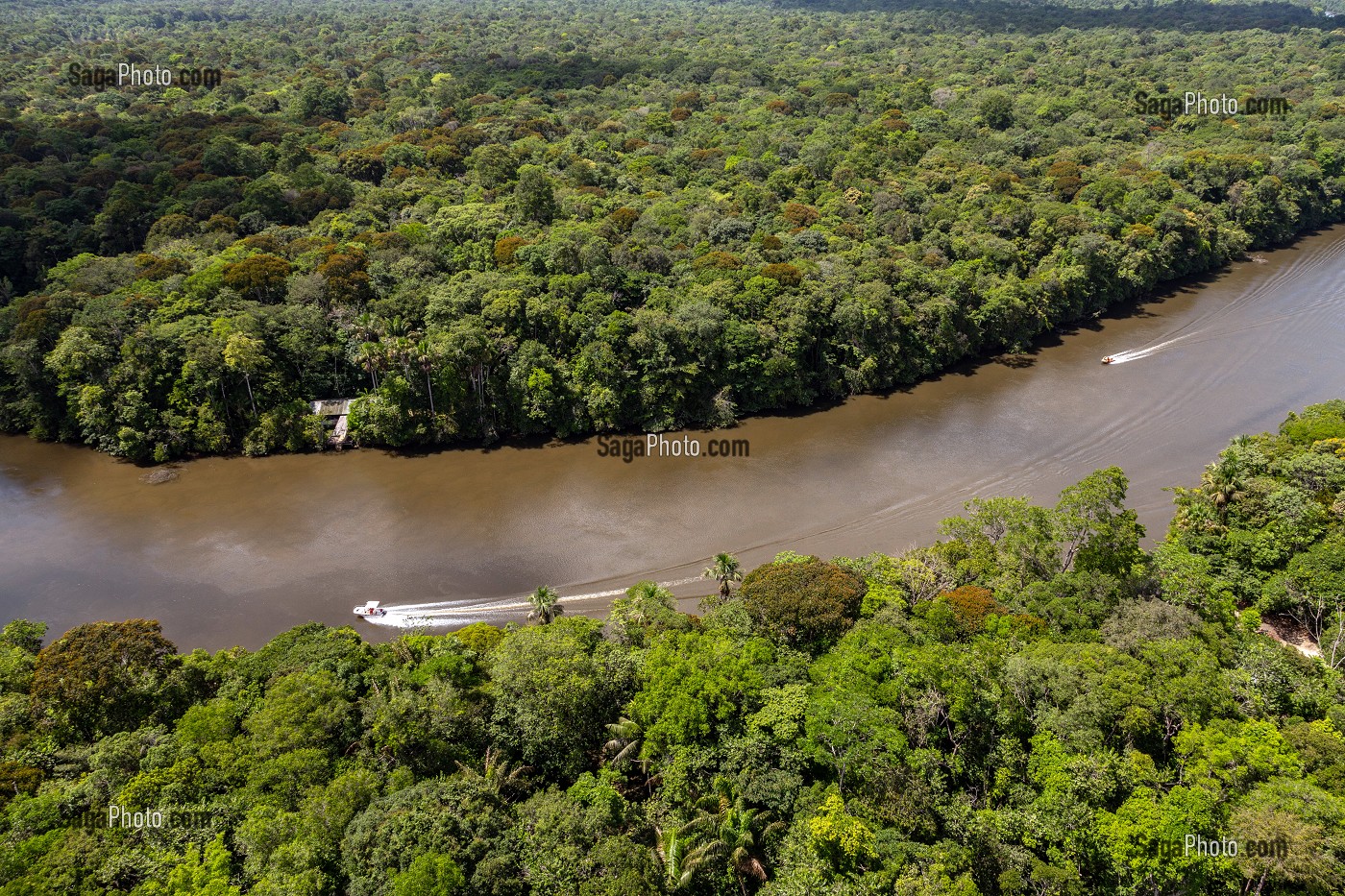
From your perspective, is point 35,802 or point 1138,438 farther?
point 1138,438

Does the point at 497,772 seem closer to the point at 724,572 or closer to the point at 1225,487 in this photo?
the point at 724,572

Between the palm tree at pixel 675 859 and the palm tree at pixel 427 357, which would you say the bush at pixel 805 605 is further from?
the palm tree at pixel 427 357

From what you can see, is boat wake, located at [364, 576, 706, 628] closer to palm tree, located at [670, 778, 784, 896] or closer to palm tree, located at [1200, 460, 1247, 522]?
palm tree, located at [670, 778, 784, 896]

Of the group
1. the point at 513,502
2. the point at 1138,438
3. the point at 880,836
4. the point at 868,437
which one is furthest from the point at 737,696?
the point at 1138,438

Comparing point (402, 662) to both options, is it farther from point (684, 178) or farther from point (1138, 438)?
point (684, 178)

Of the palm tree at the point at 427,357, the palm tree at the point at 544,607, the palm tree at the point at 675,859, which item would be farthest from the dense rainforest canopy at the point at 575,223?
the palm tree at the point at 675,859

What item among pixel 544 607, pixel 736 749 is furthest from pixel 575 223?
pixel 736 749
